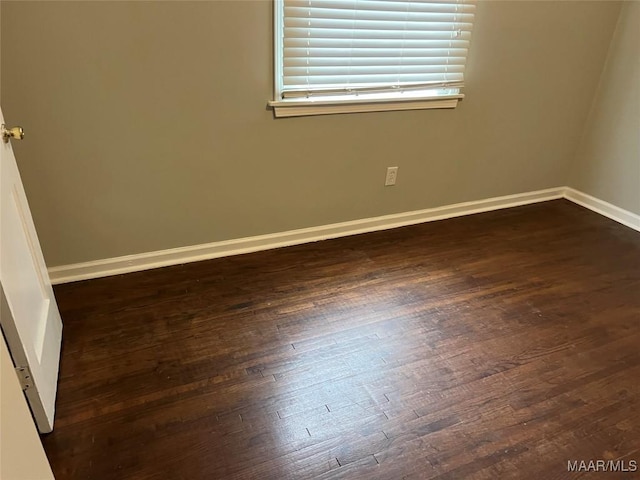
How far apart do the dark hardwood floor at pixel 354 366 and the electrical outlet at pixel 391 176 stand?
37 cm

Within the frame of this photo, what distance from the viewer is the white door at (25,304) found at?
4.08 feet

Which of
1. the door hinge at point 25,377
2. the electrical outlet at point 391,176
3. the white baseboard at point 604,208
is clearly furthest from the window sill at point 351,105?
the door hinge at point 25,377

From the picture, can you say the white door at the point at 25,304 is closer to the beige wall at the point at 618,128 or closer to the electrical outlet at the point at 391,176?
the electrical outlet at the point at 391,176

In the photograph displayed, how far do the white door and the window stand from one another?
1159 mm

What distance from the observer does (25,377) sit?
1.30 meters

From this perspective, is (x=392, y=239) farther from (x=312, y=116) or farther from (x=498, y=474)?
(x=498, y=474)


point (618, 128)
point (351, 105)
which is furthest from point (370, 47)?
point (618, 128)

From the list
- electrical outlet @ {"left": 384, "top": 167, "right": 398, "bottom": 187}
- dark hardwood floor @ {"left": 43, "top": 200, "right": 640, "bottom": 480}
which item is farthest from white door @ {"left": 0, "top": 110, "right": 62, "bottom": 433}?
electrical outlet @ {"left": 384, "top": 167, "right": 398, "bottom": 187}

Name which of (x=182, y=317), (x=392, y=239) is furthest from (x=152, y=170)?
(x=392, y=239)

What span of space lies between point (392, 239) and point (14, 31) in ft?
6.50

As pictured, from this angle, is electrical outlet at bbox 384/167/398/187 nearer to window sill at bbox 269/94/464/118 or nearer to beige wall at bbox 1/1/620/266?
beige wall at bbox 1/1/620/266

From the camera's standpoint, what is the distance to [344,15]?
2.12 meters

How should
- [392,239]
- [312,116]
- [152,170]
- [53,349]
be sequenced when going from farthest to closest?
[392,239] → [312,116] → [152,170] → [53,349]

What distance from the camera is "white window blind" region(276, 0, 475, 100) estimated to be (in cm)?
209
